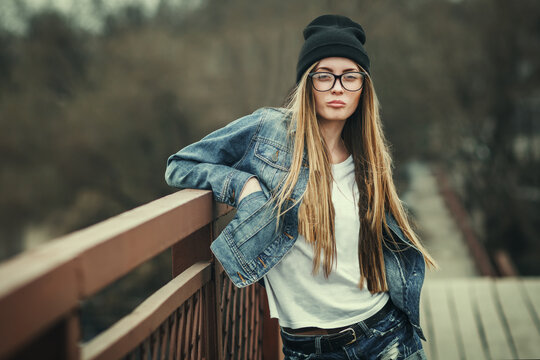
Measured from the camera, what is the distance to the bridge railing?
885 millimetres

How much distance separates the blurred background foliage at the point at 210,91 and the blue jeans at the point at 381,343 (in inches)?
546

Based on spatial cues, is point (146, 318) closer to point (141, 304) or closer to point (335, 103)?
point (141, 304)

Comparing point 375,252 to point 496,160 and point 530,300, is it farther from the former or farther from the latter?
point 496,160

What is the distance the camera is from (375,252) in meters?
2.04

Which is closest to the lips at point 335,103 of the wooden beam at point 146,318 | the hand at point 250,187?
the hand at point 250,187

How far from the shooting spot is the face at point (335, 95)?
6.84ft

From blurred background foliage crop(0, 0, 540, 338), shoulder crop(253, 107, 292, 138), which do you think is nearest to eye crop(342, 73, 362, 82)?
shoulder crop(253, 107, 292, 138)

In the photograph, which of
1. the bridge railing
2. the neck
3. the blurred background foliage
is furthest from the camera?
the blurred background foliage

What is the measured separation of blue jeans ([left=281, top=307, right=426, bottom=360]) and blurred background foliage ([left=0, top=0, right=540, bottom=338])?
1386 cm

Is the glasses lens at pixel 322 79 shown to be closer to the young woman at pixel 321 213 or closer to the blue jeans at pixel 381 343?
the young woman at pixel 321 213

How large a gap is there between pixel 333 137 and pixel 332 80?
220 mm

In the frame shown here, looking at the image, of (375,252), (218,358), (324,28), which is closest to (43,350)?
(218,358)

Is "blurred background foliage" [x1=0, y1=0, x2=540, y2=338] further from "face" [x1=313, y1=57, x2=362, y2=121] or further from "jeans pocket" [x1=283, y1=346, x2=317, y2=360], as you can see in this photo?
"jeans pocket" [x1=283, y1=346, x2=317, y2=360]

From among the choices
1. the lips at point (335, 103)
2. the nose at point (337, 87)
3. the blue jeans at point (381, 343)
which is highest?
the nose at point (337, 87)
